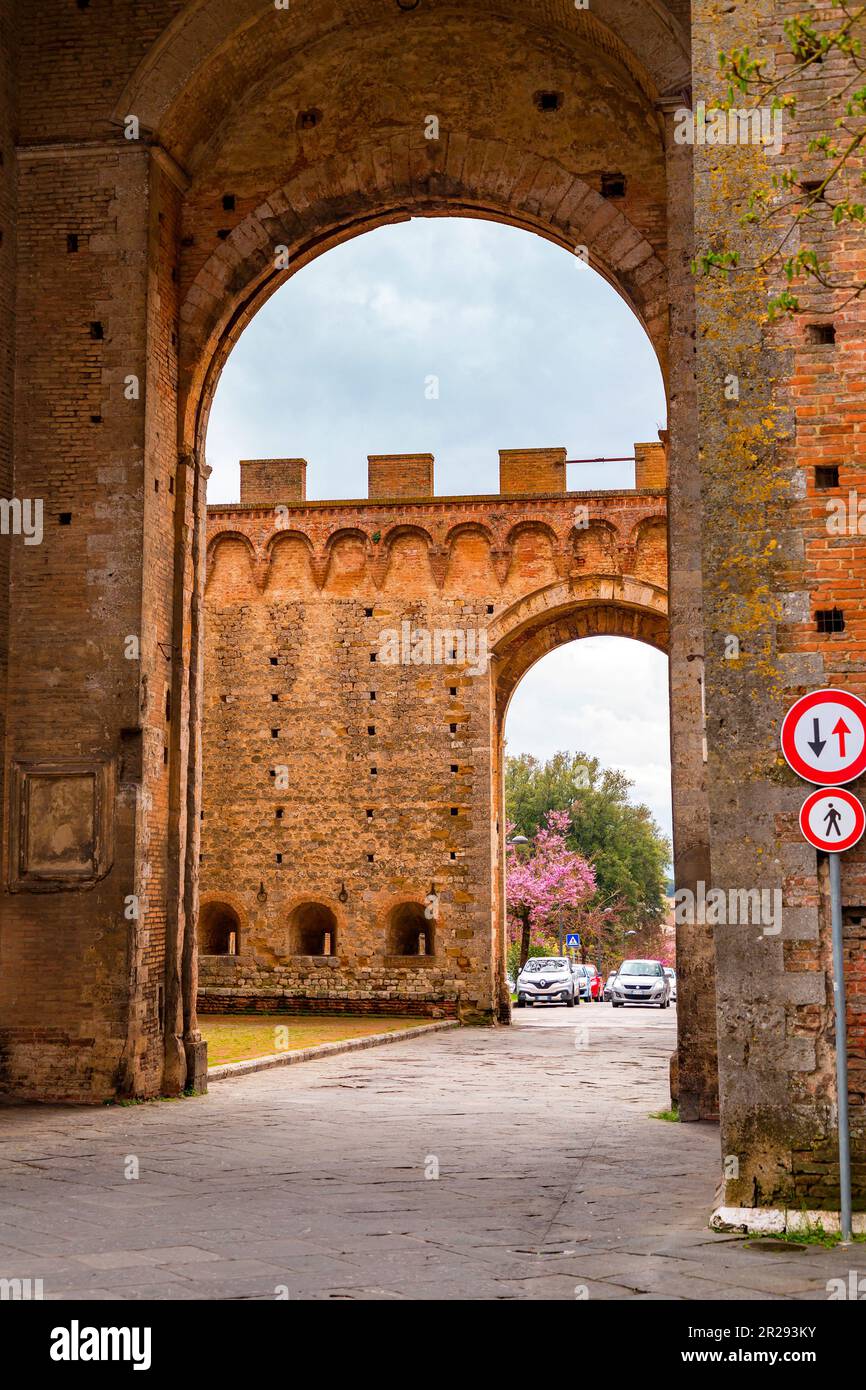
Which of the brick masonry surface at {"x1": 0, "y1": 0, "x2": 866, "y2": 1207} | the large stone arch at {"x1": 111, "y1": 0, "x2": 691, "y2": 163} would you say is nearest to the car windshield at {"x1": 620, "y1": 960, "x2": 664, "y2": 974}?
the brick masonry surface at {"x1": 0, "y1": 0, "x2": 866, "y2": 1207}

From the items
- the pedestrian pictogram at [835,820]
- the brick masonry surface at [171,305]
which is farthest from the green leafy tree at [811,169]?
the brick masonry surface at [171,305]

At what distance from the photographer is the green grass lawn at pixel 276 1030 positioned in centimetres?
1673

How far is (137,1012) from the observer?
11.9 m

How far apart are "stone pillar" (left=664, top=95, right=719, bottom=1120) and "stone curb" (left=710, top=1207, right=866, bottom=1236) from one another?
14.9ft

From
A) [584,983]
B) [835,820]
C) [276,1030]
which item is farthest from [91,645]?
[584,983]

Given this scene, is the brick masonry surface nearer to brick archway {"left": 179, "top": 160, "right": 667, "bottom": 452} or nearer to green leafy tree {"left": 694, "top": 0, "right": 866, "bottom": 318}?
brick archway {"left": 179, "top": 160, "right": 667, "bottom": 452}

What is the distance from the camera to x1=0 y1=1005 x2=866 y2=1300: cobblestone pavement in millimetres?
5465

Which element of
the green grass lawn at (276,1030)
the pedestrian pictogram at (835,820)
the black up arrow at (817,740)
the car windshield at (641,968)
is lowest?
the car windshield at (641,968)

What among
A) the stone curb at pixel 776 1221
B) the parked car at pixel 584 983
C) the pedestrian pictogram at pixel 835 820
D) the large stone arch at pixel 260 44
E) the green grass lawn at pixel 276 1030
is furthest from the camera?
the parked car at pixel 584 983

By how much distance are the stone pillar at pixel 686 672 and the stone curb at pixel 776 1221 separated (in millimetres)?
4539

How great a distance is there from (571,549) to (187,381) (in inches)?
474

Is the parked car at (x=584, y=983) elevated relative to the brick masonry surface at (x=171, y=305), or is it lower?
lower

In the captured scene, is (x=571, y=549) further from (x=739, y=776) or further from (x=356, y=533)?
(x=739, y=776)

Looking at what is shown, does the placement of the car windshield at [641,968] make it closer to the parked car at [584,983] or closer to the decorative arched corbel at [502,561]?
the parked car at [584,983]
